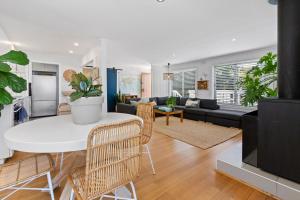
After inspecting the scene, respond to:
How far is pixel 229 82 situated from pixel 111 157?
5.89 metres

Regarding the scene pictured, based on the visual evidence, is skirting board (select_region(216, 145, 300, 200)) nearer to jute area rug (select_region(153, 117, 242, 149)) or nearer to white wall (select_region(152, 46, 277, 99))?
jute area rug (select_region(153, 117, 242, 149))

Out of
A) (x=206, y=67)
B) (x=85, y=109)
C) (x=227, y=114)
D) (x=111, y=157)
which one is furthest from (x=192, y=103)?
(x=111, y=157)

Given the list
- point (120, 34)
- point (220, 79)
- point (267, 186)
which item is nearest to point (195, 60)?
point (220, 79)

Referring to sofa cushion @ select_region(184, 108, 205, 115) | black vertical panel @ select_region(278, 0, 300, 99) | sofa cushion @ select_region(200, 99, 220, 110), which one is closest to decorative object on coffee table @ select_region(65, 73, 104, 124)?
black vertical panel @ select_region(278, 0, 300, 99)

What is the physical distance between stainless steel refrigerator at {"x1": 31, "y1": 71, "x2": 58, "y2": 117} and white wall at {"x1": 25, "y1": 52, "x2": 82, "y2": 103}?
0.78 feet

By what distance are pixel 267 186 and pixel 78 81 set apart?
2255 mm

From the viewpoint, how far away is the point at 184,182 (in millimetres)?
1799

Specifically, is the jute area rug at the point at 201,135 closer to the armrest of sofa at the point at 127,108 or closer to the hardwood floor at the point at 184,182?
the hardwood floor at the point at 184,182

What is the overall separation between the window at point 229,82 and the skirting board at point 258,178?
3.97 metres

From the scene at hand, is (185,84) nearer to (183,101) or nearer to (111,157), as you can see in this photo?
(183,101)

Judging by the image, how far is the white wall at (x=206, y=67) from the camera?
16.1 feet

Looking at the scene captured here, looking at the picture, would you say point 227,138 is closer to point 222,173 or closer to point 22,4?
point 222,173

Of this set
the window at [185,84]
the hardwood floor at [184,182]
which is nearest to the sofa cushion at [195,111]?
the window at [185,84]

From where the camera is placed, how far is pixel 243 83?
7.59ft
